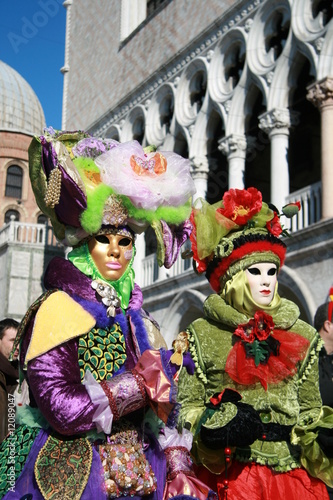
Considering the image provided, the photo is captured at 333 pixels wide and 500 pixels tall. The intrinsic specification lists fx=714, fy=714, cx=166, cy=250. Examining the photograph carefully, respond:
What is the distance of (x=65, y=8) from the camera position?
17297 mm

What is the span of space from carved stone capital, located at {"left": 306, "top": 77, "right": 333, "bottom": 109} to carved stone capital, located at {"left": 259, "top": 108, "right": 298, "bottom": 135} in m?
0.82

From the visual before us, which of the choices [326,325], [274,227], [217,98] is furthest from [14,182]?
[274,227]

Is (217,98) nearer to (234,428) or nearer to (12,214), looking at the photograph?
(234,428)

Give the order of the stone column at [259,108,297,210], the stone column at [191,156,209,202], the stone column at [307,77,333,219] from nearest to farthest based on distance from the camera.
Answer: the stone column at [307,77,333,219]
the stone column at [259,108,297,210]
the stone column at [191,156,209,202]

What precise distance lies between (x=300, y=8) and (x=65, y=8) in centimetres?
962

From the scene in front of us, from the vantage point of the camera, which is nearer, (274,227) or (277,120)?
(274,227)

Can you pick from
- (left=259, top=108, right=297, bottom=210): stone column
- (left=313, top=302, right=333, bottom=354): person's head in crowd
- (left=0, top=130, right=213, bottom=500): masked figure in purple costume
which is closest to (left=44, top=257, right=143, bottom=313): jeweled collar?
(left=0, top=130, right=213, bottom=500): masked figure in purple costume

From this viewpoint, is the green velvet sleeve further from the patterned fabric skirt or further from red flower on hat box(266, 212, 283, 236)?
red flower on hat box(266, 212, 283, 236)

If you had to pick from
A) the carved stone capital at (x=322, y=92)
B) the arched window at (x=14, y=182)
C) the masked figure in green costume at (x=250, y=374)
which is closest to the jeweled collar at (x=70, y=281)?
the masked figure in green costume at (x=250, y=374)

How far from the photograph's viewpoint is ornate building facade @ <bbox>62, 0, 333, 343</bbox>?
8.58 m

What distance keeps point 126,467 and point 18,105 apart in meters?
31.0

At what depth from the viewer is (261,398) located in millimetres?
3002

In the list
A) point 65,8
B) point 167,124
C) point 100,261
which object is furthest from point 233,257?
point 65,8

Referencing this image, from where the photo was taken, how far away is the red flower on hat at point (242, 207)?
130 inches
